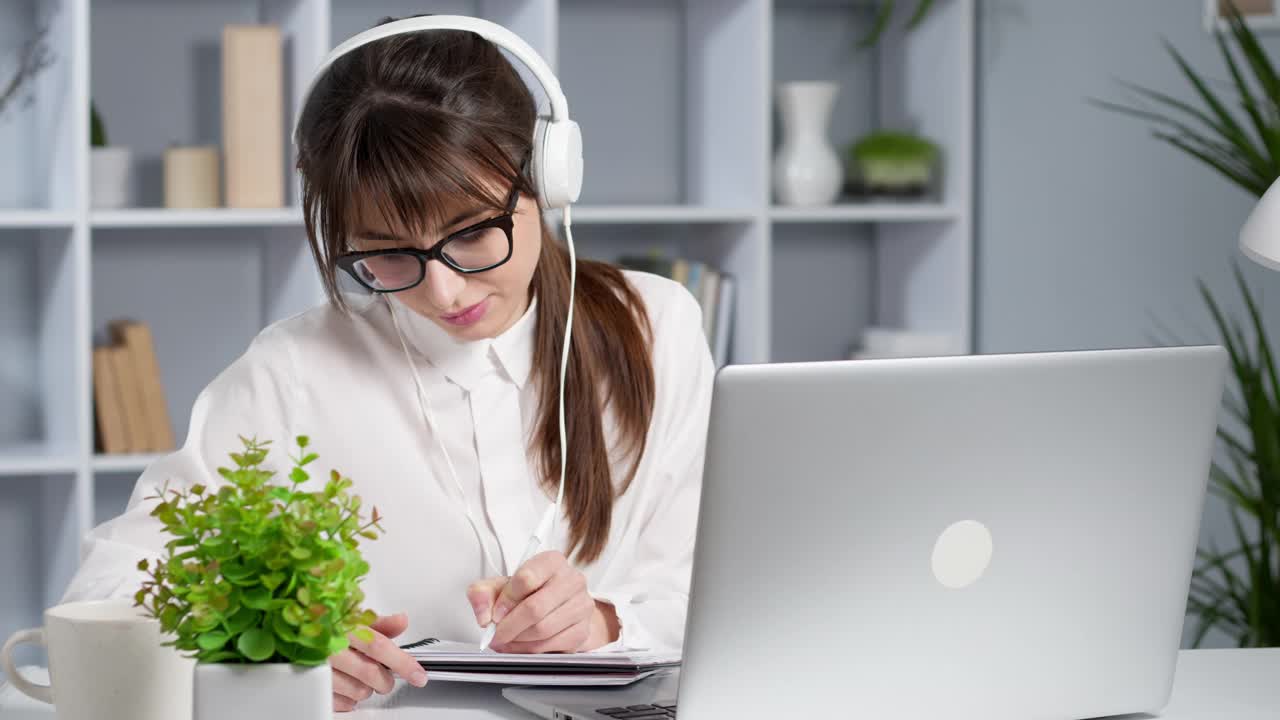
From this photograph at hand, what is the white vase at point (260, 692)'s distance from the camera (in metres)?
0.87

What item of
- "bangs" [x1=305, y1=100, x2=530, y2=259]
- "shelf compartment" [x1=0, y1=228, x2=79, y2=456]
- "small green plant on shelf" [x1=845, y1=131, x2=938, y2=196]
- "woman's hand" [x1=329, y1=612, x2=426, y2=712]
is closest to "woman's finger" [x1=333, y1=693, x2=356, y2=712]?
"woman's hand" [x1=329, y1=612, x2=426, y2=712]

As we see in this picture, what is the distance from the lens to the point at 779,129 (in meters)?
3.15

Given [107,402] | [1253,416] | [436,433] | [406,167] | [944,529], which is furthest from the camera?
[107,402]

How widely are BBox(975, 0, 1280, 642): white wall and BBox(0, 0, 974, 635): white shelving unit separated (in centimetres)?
9

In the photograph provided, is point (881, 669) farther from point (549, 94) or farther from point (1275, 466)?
point (1275, 466)

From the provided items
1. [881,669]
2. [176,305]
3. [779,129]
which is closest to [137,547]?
[881,669]

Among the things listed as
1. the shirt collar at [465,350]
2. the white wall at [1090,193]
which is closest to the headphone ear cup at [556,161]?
the shirt collar at [465,350]

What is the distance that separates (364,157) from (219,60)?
5.60ft

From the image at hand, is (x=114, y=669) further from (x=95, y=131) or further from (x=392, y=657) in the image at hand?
(x=95, y=131)

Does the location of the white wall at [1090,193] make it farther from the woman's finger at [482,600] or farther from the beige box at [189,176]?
the woman's finger at [482,600]

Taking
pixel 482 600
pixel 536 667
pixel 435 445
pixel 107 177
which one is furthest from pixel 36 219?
pixel 536 667

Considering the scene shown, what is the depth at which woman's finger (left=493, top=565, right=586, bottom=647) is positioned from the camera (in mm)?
1257

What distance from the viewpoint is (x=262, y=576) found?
85 cm

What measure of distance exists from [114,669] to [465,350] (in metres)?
0.76
